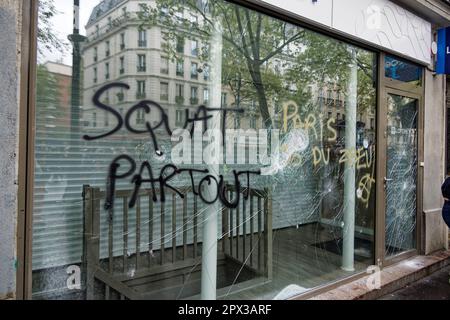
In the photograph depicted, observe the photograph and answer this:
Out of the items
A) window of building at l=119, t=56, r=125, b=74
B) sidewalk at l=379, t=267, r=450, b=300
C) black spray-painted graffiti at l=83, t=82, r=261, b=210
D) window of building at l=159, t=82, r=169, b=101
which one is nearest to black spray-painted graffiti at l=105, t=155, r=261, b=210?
black spray-painted graffiti at l=83, t=82, r=261, b=210

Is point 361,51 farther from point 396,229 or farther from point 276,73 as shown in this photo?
point 396,229

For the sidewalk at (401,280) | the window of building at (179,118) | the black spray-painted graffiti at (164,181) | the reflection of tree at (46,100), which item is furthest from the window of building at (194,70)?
the sidewalk at (401,280)

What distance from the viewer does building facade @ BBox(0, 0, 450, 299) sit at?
7.08 feet

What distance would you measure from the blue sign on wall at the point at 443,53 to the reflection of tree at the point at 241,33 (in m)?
2.71

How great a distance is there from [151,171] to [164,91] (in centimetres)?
66

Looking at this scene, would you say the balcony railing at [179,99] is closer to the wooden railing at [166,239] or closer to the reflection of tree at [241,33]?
the reflection of tree at [241,33]

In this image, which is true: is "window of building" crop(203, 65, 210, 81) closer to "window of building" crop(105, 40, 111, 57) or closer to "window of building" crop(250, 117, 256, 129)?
"window of building" crop(250, 117, 256, 129)

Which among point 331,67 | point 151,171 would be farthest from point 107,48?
point 331,67

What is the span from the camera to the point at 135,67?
8.11 ft

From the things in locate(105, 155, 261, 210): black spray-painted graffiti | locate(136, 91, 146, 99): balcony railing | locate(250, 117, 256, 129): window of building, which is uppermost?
locate(136, 91, 146, 99): balcony railing

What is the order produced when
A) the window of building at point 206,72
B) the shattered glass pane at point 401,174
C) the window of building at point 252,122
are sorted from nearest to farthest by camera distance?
the window of building at point 206,72, the window of building at point 252,122, the shattered glass pane at point 401,174

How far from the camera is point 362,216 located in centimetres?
396

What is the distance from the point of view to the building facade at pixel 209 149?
2.16 m

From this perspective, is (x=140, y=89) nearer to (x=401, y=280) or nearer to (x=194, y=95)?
(x=194, y=95)
